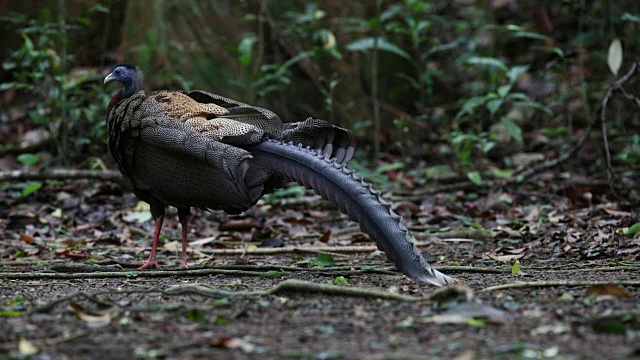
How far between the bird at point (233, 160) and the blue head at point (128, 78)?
451mm

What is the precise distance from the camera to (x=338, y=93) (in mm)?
8906

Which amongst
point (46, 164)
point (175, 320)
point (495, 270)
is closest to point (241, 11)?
point (46, 164)

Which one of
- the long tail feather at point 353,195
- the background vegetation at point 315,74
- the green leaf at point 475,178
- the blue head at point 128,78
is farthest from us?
the background vegetation at point 315,74

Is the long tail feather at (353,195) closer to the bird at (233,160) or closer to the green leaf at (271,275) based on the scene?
the bird at (233,160)

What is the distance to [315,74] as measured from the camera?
8891 mm

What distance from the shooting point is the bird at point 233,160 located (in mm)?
3713

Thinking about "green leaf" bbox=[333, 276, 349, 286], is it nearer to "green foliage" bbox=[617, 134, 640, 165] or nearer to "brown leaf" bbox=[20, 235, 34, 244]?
"brown leaf" bbox=[20, 235, 34, 244]

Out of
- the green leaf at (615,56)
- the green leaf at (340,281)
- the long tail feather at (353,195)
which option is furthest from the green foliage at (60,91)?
the green leaf at (615,56)

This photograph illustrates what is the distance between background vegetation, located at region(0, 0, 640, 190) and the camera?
7523 mm

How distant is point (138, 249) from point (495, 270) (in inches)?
103

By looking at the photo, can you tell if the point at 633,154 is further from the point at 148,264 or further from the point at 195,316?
the point at 195,316

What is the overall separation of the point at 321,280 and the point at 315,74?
5.21 m

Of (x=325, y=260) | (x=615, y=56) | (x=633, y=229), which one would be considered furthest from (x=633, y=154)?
(x=325, y=260)

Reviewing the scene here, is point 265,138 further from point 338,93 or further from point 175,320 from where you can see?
point 338,93
